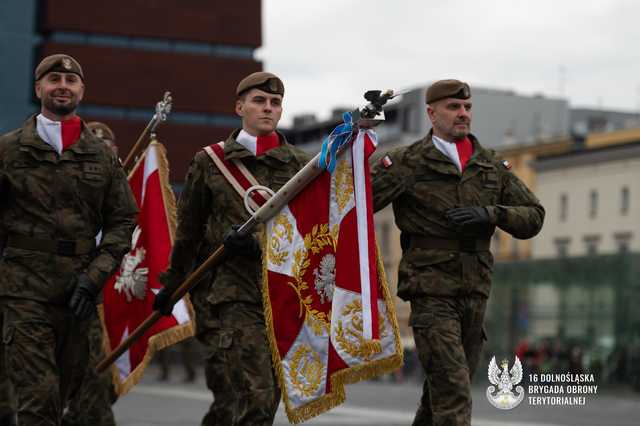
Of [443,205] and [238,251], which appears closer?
[238,251]

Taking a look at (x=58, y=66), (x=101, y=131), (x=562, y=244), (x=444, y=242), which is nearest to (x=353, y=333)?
(x=444, y=242)

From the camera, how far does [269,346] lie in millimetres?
8984

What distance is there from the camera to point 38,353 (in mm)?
8508

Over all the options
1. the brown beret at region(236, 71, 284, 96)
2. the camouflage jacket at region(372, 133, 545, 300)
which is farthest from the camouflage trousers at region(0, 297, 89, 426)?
the camouflage jacket at region(372, 133, 545, 300)

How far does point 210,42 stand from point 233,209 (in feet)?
197

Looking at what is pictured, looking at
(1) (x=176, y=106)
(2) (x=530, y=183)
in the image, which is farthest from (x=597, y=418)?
(2) (x=530, y=183)

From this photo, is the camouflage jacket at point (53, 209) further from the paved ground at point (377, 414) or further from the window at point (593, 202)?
the window at point (593, 202)

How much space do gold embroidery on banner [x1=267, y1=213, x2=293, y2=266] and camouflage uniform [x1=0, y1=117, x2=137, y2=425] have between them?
0.81m

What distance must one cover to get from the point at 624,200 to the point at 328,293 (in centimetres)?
6196

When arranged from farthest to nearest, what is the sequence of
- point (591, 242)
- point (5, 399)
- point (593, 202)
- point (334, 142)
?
point (591, 242)
point (593, 202)
point (5, 399)
point (334, 142)

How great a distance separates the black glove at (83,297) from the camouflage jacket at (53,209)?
52mm

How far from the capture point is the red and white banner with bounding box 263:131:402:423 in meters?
8.69

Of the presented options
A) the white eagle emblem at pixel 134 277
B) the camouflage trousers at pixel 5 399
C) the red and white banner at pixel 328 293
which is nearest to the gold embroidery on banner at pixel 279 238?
the red and white banner at pixel 328 293

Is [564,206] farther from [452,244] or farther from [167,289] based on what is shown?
[452,244]
